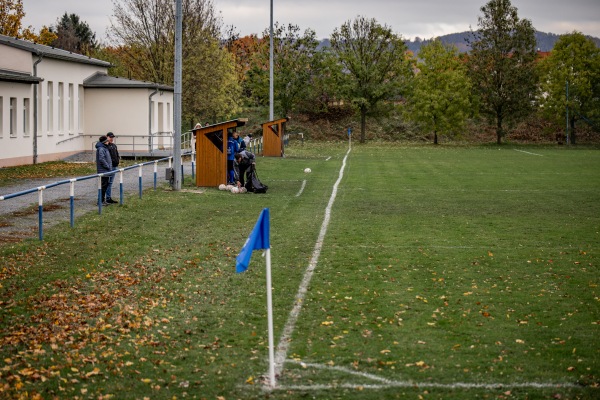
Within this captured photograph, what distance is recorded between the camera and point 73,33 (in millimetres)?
93625

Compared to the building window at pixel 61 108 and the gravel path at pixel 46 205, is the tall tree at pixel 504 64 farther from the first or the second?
the gravel path at pixel 46 205

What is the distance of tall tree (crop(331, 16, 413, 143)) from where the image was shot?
231 ft

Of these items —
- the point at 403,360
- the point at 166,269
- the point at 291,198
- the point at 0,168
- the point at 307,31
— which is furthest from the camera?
the point at 307,31

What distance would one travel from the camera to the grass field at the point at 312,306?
26.6 feet

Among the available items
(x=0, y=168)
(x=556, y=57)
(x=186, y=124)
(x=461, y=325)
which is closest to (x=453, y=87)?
(x=556, y=57)

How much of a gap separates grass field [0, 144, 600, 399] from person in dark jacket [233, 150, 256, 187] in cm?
464

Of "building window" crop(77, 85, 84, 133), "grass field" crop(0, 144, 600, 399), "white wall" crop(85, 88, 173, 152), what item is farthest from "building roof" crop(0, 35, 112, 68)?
"grass field" crop(0, 144, 600, 399)

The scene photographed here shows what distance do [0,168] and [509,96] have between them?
49.2 m

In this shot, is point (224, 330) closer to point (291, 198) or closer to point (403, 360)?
point (403, 360)

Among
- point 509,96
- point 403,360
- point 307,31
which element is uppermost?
point 307,31

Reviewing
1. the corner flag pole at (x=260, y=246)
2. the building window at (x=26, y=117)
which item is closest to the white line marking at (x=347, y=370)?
the corner flag pole at (x=260, y=246)

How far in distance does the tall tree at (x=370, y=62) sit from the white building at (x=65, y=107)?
24.1 meters

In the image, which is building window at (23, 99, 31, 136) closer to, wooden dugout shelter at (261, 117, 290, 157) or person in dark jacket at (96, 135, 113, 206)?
wooden dugout shelter at (261, 117, 290, 157)

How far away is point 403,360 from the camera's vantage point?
28.7 ft
